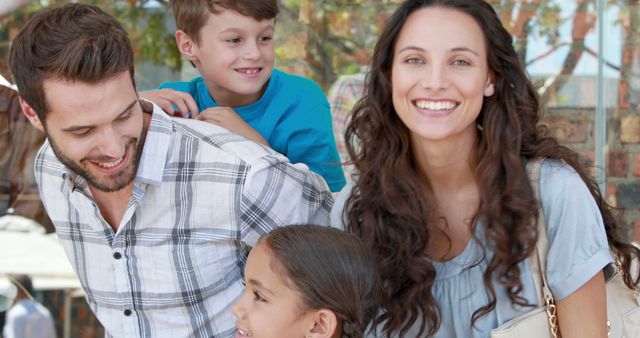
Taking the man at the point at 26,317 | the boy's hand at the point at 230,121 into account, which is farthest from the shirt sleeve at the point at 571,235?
the man at the point at 26,317

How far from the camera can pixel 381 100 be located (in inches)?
94.7

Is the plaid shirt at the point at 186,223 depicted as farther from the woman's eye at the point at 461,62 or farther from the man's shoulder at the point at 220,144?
the woman's eye at the point at 461,62

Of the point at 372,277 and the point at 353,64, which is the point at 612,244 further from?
the point at 353,64

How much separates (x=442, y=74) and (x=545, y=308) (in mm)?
567

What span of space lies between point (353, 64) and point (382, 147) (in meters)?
2.11

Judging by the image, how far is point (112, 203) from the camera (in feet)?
7.89

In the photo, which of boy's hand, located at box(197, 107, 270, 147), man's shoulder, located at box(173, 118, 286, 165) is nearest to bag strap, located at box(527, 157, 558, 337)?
man's shoulder, located at box(173, 118, 286, 165)

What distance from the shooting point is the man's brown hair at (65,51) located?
2199 millimetres

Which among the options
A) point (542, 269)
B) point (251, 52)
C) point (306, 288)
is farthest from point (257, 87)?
point (542, 269)

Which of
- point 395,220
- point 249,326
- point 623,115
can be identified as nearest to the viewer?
point 249,326

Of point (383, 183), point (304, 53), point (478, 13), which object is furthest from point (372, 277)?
point (304, 53)

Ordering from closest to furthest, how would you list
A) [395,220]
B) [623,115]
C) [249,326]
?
[249,326] → [395,220] → [623,115]

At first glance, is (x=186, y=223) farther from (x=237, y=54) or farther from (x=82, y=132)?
(x=237, y=54)

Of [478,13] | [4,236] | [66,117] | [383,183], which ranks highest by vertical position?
[478,13]
